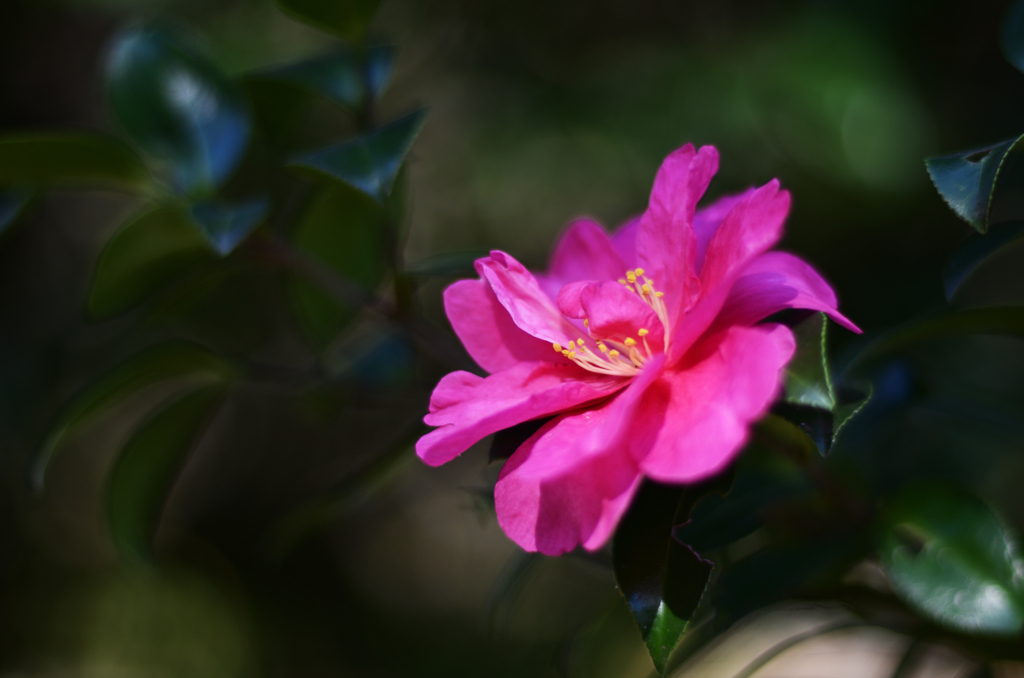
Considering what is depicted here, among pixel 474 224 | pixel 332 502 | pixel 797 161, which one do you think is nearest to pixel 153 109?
pixel 332 502

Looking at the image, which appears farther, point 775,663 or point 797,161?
point 797,161

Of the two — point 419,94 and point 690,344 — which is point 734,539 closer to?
point 690,344

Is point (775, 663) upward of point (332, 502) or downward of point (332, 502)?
downward

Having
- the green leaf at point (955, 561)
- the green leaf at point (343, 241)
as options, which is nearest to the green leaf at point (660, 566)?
the green leaf at point (955, 561)

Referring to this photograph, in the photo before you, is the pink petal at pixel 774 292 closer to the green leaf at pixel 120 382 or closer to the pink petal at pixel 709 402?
the pink petal at pixel 709 402

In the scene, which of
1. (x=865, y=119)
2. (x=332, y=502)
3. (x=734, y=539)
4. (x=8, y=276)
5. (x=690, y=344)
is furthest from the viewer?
(x=8, y=276)

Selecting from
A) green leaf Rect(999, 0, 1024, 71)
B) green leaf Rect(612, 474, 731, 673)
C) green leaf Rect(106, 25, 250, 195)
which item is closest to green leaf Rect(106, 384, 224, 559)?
green leaf Rect(106, 25, 250, 195)

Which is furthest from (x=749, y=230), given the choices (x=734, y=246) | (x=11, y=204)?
(x=11, y=204)
